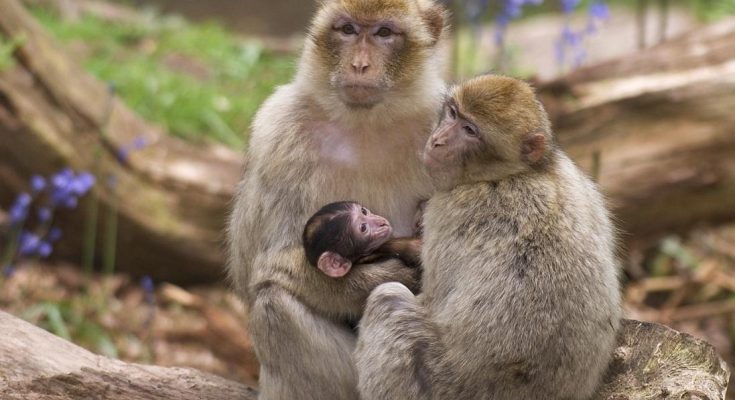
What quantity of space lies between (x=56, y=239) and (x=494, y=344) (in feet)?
17.1

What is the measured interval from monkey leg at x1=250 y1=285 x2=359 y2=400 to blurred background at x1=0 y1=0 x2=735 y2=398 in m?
2.66

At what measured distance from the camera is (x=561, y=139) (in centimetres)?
790

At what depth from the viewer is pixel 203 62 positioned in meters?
11.8

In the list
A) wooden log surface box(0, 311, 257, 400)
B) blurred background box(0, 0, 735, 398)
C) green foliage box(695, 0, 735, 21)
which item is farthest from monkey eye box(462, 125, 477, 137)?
green foliage box(695, 0, 735, 21)

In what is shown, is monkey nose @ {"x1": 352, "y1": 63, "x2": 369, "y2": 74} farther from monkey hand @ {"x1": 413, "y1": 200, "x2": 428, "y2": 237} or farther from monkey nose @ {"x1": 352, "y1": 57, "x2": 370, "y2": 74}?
monkey hand @ {"x1": 413, "y1": 200, "x2": 428, "y2": 237}

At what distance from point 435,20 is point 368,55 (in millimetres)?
577

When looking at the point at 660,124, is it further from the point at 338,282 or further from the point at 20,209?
the point at 20,209

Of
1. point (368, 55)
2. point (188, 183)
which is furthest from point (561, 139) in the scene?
point (368, 55)

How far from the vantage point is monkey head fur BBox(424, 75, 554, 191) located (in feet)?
14.3

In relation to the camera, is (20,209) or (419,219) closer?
(419,219)

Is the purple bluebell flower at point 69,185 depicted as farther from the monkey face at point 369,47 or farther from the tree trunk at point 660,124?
the tree trunk at point 660,124

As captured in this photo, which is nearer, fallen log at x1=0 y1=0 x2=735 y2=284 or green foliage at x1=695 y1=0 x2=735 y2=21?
fallen log at x1=0 y1=0 x2=735 y2=284

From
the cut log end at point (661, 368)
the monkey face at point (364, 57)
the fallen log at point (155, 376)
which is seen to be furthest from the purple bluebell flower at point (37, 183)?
the cut log end at point (661, 368)

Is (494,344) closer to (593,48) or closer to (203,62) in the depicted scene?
(203,62)
